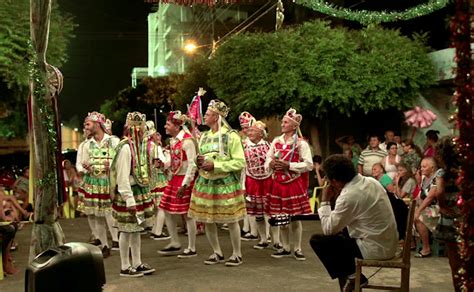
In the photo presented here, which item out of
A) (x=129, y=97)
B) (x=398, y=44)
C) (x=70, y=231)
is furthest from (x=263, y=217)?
(x=129, y=97)

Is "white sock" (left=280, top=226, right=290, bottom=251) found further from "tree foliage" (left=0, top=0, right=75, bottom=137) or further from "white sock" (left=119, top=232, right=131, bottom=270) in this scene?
"tree foliage" (left=0, top=0, right=75, bottom=137)

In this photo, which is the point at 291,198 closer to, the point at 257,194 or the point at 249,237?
the point at 257,194

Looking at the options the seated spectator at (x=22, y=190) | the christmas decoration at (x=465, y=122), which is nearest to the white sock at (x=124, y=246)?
the christmas decoration at (x=465, y=122)

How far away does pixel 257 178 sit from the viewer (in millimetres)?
10062

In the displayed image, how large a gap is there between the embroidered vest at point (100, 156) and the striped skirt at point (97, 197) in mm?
114

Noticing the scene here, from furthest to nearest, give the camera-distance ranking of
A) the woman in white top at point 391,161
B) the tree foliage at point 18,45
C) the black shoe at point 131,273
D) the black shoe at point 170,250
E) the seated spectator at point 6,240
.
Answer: the tree foliage at point 18,45 → the woman in white top at point 391,161 → the black shoe at point 170,250 → the seated spectator at point 6,240 → the black shoe at point 131,273

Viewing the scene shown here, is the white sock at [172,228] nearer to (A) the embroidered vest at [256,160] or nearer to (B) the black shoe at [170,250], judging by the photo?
(B) the black shoe at [170,250]

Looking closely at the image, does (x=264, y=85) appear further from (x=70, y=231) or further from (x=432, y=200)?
(x=432, y=200)

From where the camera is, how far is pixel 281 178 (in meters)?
8.91

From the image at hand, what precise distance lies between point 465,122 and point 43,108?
130 inches

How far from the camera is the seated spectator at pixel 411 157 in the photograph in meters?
11.2

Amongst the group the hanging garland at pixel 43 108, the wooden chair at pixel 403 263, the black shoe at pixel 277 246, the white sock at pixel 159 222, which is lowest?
the black shoe at pixel 277 246

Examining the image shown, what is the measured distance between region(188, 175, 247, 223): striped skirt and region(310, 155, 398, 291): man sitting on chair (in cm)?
267

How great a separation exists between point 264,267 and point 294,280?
33.4 inches
